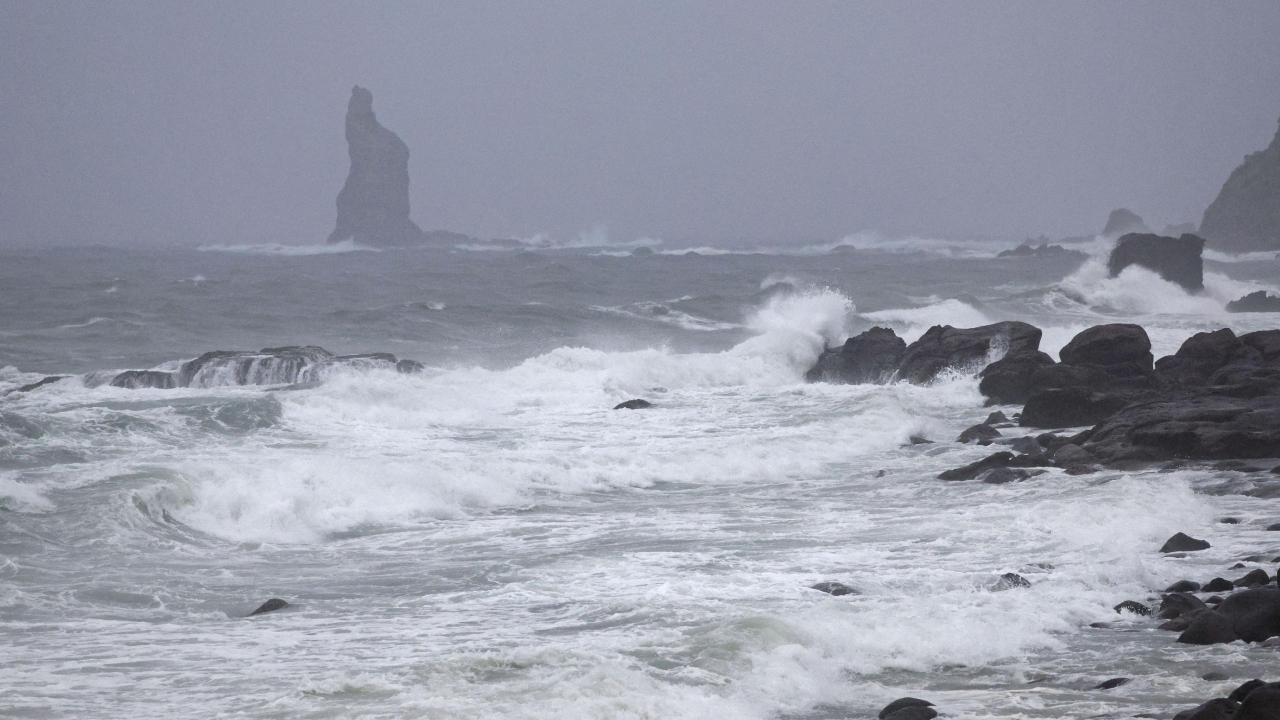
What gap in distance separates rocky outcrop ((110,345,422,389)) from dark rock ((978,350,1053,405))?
12284 millimetres

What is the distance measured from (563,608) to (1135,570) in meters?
5.21

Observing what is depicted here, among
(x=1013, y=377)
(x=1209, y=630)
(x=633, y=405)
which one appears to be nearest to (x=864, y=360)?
(x=1013, y=377)

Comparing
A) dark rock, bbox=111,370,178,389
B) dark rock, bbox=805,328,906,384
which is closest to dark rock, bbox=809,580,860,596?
dark rock, bbox=805,328,906,384

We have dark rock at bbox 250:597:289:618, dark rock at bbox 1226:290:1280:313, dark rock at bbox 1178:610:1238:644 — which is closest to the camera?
dark rock at bbox 1178:610:1238:644

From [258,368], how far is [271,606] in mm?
15923

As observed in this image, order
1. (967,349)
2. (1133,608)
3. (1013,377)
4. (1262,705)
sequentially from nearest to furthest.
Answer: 1. (1262,705)
2. (1133,608)
3. (1013,377)
4. (967,349)

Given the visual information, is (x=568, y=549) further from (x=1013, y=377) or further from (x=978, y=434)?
(x=1013, y=377)

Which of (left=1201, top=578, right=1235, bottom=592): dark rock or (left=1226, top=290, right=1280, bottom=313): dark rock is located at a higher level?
(left=1226, top=290, right=1280, bottom=313): dark rock

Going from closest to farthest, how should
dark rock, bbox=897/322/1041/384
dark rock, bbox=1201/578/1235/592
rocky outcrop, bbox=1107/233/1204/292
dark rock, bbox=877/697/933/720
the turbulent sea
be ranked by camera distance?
1. dark rock, bbox=877/697/933/720
2. the turbulent sea
3. dark rock, bbox=1201/578/1235/592
4. dark rock, bbox=897/322/1041/384
5. rocky outcrop, bbox=1107/233/1204/292

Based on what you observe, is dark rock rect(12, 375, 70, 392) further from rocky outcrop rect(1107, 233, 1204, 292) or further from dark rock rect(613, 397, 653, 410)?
rocky outcrop rect(1107, 233, 1204, 292)

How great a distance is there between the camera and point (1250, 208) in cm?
8712

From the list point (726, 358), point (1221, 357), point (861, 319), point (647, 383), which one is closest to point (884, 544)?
point (1221, 357)

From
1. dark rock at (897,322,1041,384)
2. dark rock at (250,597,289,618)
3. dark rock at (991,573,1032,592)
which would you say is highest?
dark rock at (897,322,1041,384)

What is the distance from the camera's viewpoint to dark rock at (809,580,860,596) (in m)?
10.8
